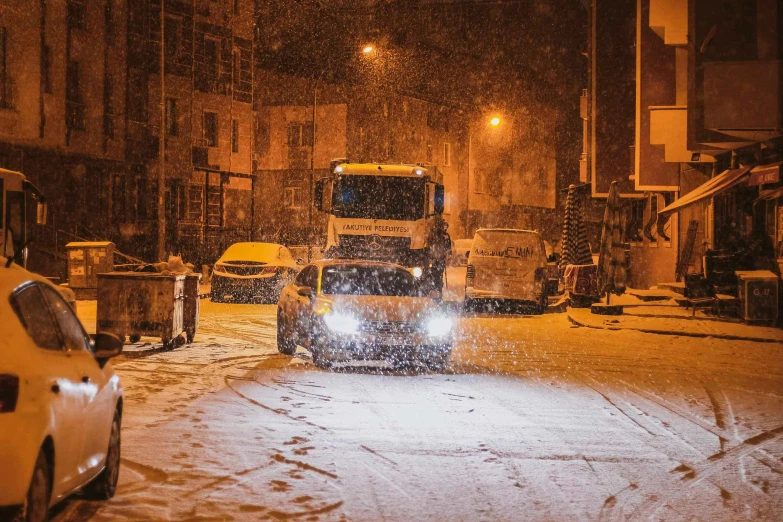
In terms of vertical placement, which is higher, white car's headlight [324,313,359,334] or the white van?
the white van

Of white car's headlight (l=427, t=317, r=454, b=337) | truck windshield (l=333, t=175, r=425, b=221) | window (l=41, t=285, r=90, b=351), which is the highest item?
truck windshield (l=333, t=175, r=425, b=221)

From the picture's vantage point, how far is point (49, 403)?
5.29m

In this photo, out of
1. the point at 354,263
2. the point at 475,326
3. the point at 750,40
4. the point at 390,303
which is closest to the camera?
the point at 390,303

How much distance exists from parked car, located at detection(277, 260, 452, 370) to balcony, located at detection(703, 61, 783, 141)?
12.5 m

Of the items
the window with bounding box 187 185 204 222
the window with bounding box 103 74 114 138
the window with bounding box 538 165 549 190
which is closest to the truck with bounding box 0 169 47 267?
the window with bounding box 103 74 114 138

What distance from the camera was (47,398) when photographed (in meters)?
5.27

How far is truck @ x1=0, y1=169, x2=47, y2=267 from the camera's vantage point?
17516mm

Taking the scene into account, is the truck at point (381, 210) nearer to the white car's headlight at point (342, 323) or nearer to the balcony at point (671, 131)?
the balcony at point (671, 131)

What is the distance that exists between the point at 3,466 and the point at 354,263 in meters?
11.1

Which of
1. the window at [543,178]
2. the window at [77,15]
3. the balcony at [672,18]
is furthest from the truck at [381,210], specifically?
the window at [543,178]

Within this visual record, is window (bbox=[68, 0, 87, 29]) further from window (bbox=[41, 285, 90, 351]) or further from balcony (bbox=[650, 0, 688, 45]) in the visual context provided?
window (bbox=[41, 285, 90, 351])

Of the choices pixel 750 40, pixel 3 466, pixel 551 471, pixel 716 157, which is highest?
pixel 750 40

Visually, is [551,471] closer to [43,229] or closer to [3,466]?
[3,466]

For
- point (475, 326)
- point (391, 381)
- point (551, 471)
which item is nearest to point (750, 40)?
point (475, 326)
